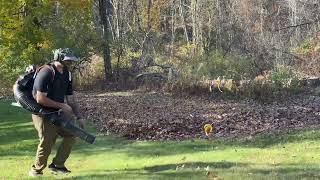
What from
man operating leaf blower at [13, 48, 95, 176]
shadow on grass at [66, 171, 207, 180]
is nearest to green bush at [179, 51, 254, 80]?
shadow on grass at [66, 171, 207, 180]

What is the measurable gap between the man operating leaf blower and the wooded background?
15258 mm

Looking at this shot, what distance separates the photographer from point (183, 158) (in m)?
10.5

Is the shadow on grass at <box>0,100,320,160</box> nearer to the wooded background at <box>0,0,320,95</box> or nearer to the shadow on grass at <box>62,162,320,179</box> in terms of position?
the shadow on grass at <box>62,162,320,179</box>

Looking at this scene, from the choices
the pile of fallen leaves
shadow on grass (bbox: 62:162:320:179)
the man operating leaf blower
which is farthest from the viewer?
the pile of fallen leaves

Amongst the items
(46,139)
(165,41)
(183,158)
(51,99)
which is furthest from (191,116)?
(165,41)

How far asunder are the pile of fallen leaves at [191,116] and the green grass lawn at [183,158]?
1254mm

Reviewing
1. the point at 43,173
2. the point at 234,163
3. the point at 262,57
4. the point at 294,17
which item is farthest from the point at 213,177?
the point at 294,17

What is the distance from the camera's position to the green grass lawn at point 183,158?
27.7 feet

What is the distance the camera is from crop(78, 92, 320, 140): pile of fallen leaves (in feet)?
48.5

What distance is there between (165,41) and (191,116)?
83.6 feet

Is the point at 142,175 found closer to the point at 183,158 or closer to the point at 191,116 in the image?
the point at 183,158

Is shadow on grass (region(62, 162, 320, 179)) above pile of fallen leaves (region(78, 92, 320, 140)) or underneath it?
above

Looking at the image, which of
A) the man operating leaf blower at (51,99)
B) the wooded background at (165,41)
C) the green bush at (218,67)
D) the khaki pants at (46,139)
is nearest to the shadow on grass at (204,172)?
the khaki pants at (46,139)

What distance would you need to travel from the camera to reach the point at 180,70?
85.2ft
